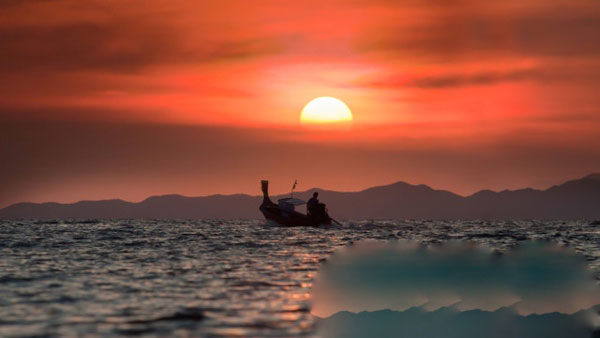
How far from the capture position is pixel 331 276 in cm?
2388

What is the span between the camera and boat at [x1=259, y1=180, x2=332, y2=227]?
97.3 metres

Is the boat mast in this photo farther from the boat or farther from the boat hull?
the boat hull

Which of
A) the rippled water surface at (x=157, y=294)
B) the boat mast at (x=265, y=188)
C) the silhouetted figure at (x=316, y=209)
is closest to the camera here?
the rippled water surface at (x=157, y=294)

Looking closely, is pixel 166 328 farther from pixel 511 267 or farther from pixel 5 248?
pixel 5 248

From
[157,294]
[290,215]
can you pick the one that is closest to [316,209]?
[290,215]

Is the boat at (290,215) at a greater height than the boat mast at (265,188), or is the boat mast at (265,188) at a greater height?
the boat mast at (265,188)

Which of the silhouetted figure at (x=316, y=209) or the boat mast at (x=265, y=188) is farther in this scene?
the boat mast at (x=265, y=188)

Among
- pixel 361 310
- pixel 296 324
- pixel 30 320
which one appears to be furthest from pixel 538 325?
pixel 30 320

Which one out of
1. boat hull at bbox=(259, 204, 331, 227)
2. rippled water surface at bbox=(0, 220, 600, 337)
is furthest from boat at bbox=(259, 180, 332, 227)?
rippled water surface at bbox=(0, 220, 600, 337)

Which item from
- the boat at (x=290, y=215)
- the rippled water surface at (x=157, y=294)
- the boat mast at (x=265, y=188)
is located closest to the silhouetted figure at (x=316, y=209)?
the boat at (x=290, y=215)

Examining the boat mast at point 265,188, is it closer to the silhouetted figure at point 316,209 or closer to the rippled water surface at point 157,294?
the silhouetted figure at point 316,209

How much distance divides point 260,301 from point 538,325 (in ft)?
28.3

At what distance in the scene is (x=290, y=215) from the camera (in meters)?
102

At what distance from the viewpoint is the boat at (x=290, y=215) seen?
9731cm
